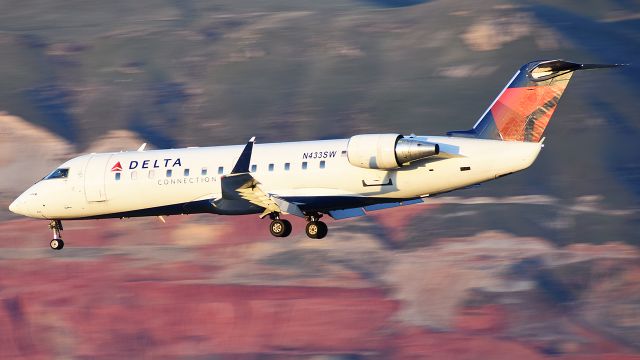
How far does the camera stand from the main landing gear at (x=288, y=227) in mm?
43469

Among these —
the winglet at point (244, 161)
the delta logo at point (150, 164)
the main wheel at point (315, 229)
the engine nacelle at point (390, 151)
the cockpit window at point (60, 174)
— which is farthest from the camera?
the cockpit window at point (60, 174)

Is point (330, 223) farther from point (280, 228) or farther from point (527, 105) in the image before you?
point (527, 105)

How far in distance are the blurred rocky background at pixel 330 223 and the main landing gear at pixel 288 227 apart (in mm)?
50845

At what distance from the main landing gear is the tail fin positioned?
18.9 feet

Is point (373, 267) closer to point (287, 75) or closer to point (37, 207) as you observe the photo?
point (287, 75)

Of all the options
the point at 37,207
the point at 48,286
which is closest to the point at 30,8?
the point at 48,286

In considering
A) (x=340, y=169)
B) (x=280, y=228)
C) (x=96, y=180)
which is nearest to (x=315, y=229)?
(x=280, y=228)

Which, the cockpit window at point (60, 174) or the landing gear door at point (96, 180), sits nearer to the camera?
the landing gear door at point (96, 180)

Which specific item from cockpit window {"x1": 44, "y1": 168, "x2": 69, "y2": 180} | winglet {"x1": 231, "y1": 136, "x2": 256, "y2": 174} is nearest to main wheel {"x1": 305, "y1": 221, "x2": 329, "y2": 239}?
winglet {"x1": 231, "y1": 136, "x2": 256, "y2": 174}

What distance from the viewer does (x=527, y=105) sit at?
Answer: 42281mm

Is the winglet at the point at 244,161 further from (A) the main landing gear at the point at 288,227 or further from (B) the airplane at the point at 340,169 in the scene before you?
(A) the main landing gear at the point at 288,227

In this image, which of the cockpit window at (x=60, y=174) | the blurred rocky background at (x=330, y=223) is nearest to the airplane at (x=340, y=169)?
the cockpit window at (x=60, y=174)

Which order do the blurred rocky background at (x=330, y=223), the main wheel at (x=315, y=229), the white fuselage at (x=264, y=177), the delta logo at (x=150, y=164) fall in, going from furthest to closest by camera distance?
the blurred rocky background at (x=330, y=223) → the delta logo at (x=150, y=164) → the main wheel at (x=315, y=229) → the white fuselage at (x=264, y=177)

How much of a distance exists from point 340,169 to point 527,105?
6568 mm
